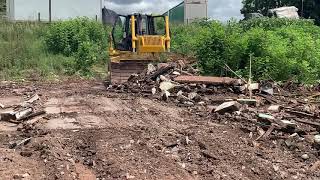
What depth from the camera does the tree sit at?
44.2 metres

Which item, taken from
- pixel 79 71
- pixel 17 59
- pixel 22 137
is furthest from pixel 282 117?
pixel 17 59

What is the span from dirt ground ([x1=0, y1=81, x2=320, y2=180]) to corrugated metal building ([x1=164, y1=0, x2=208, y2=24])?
2781 cm

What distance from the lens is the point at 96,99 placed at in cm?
1182

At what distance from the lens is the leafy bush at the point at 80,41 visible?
19094mm

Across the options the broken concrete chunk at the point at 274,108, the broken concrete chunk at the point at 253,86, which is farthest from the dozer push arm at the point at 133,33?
the broken concrete chunk at the point at 274,108

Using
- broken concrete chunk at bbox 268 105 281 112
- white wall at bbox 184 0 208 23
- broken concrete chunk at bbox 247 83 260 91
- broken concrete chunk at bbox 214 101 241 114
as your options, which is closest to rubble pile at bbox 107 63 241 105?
broken concrete chunk at bbox 247 83 260 91

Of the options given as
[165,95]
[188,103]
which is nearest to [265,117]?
[188,103]

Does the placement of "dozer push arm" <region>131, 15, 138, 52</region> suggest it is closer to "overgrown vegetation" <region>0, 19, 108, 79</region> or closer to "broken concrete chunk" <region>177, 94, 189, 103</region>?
"overgrown vegetation" <region>0, 19, 108, 79</region>

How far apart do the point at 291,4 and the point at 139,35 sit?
3329 centimetres

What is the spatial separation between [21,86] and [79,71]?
3.93 metres

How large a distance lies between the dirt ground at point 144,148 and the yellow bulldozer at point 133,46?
4.90 metres

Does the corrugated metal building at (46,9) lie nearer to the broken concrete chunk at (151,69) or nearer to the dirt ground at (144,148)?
the broken concrete chunk at (151,69)

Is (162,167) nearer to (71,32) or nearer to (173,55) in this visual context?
(173,55)

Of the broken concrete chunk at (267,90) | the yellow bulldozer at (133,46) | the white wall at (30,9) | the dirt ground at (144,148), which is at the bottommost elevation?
the dirt ground at (144,148)
